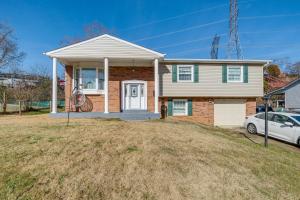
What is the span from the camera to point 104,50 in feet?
38.1

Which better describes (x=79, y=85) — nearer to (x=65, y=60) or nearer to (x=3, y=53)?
(x=65, y=60)

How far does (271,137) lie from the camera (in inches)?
399

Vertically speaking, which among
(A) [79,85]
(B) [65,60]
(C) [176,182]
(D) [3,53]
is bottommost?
(C) [176,182]

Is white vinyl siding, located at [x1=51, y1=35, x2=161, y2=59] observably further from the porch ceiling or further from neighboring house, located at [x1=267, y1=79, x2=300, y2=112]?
neighboring house, located at [x1=267, y1=79, x2=300, y2=112]

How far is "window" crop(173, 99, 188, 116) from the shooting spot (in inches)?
559

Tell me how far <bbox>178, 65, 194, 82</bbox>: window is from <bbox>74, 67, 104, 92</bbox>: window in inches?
201

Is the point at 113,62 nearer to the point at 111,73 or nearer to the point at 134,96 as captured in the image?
the point at 111,73

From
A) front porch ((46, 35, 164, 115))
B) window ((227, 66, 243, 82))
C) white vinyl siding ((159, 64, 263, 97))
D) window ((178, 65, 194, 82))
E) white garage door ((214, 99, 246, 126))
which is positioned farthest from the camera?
white garage door ((214, 99, 246, 126))

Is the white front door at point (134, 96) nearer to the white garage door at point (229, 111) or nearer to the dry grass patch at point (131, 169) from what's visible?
the white garage door at point (229, 111)

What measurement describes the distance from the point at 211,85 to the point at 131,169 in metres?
11.2

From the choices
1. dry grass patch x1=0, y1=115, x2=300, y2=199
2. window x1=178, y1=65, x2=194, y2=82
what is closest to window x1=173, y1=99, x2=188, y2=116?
window x1=178, y1=65, x2=194, y2=82

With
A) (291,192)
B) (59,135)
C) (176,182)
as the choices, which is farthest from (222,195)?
(59,135)

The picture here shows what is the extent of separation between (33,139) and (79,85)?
25.5ft

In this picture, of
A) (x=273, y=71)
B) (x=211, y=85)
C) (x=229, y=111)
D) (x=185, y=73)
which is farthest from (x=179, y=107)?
(x=273, y=71)
